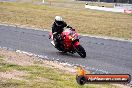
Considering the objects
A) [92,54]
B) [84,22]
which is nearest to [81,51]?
[92,54]

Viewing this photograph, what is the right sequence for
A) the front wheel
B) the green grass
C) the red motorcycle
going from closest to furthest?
1. the front wheel
2. the red motorcycle
3. the green grass

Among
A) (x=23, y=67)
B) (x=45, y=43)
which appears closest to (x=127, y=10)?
(x=45, y=43)

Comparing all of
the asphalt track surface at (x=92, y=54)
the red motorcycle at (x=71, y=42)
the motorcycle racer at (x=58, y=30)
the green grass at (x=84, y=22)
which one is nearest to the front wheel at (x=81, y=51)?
the red motorcycle at (x=71, y=42)

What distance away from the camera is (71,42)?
1504cm

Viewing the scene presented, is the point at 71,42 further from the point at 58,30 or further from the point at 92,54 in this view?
the point at 92,54

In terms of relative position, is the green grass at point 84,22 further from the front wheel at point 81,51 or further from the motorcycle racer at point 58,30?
the front wheel at point 81,51

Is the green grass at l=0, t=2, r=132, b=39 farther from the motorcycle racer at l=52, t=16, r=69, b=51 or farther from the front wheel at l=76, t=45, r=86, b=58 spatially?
the front wheel at l=76, t=45, r=86, b=58

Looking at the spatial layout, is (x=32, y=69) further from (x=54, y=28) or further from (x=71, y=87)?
(x=54, y=28)

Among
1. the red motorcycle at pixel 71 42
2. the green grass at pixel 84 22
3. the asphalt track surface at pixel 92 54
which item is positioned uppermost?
the red motorcycle at pixel 71 42

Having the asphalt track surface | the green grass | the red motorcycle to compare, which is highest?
the red motorcycle

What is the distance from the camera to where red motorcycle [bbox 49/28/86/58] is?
14875mm

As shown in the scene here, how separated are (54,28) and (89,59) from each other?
218 cm

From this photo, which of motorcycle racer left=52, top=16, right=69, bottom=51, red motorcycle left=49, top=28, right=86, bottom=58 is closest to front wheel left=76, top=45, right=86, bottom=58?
red motorcycle left=49, top=28, right=86, bottom=58

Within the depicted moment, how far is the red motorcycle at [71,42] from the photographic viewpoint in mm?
14875
